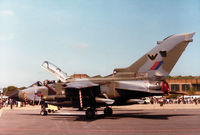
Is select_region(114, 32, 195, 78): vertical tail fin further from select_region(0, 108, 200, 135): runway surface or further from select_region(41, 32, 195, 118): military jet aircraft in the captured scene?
select_region(0, 108, 200, 135): runway surface

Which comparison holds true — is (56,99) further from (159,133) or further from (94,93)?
(159,133)

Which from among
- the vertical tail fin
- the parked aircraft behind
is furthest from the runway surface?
the parked aircraft behind

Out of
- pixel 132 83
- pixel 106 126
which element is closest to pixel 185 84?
pixel 132 83

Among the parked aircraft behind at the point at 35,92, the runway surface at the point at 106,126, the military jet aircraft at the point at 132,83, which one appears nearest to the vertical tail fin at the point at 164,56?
the military jet aircraft at the point at 132,83

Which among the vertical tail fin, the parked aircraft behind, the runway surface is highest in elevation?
the vertical tail fin

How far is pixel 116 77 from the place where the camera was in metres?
16.3

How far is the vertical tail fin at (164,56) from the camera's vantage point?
14844 mm

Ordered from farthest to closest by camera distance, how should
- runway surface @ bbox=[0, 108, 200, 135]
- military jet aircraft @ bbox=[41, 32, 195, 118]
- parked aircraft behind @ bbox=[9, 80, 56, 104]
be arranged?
parked aircraft behind @ bbox=[9, 80, 56, 104] < military jet aircraft @ bbox=[41, 32, 195, 118] < runway surface @ bbox=[0, 108, 200, 135]

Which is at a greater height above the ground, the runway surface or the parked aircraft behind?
the parked aircraft behind

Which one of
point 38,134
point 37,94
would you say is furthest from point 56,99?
point 38,134

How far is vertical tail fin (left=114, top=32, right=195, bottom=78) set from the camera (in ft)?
48.7

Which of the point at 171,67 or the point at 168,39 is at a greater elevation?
the point at 168,39

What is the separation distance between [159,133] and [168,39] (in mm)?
7940

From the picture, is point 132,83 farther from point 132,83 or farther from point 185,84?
point 185,84
